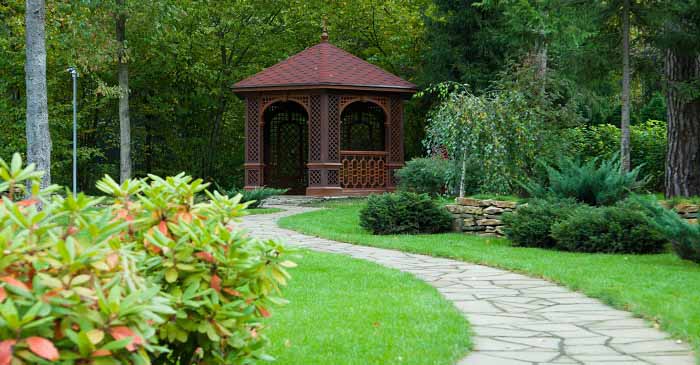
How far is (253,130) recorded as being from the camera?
73.8 feet

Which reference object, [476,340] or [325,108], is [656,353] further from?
[325,108]

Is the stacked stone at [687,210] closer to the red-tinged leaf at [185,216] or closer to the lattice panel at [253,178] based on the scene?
the red-tinged leaf at [185,216]

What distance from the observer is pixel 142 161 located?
93.9 feet

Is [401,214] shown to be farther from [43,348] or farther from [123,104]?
[123,104]

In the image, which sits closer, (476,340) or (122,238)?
(122,238)

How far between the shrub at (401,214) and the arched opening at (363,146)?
29.0 feet

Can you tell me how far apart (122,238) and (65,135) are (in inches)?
929

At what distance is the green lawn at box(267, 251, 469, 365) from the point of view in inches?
188

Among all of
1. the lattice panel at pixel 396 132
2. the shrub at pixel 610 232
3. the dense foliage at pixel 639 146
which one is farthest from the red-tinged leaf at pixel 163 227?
the lattice panel at pixel 396 132

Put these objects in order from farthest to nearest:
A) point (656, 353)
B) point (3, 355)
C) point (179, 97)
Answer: point (179, 97) < point (656, 353) < point (3, 355)

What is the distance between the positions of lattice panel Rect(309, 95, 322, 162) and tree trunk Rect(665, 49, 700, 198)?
34.2ft

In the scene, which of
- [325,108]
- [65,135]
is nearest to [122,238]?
[325,108]

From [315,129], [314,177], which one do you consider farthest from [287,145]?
[314,177]

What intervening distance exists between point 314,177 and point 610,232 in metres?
12.4
